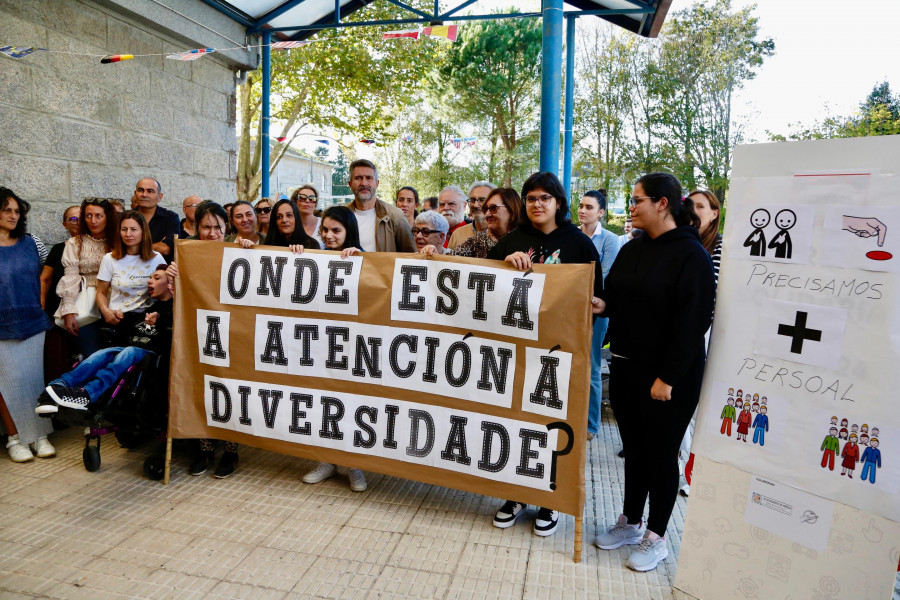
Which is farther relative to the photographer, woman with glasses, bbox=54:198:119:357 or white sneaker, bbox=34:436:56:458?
woman with glasses, bbox=54:198:119:357

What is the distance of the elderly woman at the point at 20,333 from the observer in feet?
13.1

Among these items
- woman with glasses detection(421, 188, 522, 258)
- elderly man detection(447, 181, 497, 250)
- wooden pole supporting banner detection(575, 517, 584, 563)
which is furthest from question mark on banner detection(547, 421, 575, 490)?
elderly man detection(447, 181, 497, 250)

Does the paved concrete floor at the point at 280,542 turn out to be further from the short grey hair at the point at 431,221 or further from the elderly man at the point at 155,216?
the elderly man at the point at 155,216

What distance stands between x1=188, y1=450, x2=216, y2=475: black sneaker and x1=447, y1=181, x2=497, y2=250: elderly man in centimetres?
225

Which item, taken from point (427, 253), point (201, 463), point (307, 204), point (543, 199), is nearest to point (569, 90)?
point (307, 204)

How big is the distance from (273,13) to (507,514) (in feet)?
21.9

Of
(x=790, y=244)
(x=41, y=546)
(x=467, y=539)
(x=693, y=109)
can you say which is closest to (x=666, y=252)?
(x=790, y=244)

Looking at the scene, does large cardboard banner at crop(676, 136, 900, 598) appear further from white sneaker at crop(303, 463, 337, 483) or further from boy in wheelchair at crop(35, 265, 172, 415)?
boy in wheelchair at crop(35, 265, 172, 415)

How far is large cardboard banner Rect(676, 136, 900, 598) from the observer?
→ 2.09 metres

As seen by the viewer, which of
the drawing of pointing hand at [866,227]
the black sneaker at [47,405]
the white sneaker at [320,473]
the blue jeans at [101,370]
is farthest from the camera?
the white sneaker at [320,473]

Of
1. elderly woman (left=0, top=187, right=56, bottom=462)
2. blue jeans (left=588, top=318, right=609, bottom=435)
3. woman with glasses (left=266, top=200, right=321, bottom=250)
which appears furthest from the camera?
blue jeans (left=588, top=318, right=609, bottom=435)

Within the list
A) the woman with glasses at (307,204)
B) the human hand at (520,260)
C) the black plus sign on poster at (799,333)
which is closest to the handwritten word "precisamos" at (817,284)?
the black plus sign on poster at (799,333)

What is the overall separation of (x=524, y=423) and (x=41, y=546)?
2.49 metres

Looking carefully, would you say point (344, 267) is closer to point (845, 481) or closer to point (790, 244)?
point (790, 244)
